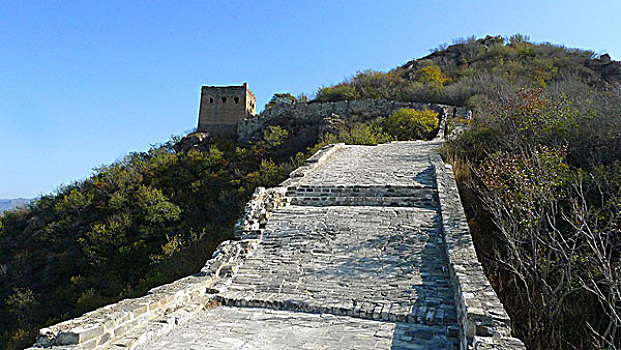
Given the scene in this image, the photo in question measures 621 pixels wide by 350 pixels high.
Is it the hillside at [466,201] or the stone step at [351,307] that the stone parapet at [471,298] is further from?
the hillside at [466,201]

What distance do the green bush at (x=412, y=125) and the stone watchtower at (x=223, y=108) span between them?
15.6 m

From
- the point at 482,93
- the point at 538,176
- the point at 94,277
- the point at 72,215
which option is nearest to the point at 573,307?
the point at 538,176

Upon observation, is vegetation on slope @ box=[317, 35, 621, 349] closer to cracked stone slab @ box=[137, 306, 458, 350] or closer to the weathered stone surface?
the weathered stone surface

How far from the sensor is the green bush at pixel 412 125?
2028cm

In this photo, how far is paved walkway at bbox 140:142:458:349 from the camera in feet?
14.3

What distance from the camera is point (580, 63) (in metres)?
28.3

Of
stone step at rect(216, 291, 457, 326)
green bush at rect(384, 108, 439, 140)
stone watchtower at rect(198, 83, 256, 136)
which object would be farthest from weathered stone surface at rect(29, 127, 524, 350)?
stone watchtower at rect(198, 83, 256, 136)

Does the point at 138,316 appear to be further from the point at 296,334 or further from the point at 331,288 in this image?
the point at 331,288

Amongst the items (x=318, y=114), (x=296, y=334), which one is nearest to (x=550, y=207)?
(x=296, y=334)

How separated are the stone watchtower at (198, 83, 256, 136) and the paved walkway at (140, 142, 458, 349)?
24.5 m

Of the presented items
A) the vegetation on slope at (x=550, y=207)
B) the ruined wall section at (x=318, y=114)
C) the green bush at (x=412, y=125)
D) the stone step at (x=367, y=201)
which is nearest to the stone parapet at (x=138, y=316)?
the stone step at (x=367, y=201)

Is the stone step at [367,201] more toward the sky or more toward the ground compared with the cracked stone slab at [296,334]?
more toward the sky

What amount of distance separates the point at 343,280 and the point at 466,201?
4484 mm

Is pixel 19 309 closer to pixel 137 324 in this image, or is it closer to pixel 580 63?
pixel 137 324
